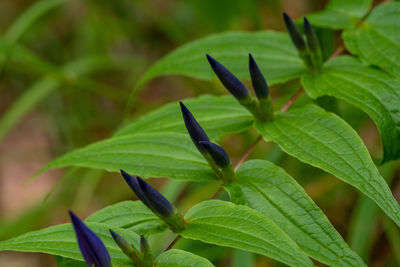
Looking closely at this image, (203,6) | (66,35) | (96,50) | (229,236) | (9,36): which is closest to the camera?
(229,236)

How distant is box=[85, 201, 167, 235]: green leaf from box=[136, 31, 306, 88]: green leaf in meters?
0.37

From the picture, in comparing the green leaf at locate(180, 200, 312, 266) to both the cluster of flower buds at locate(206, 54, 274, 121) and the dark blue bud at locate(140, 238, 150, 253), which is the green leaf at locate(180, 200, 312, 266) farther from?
the cluster of flower buds at locate(206, 54, 274, 121)

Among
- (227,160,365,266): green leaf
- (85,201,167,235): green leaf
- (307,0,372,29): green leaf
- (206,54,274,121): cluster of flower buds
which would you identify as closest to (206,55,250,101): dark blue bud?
(206,54,274,121): cluster of flower buds

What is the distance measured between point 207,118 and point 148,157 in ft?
0.48

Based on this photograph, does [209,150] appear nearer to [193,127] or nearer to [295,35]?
[193,127]

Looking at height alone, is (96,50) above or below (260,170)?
above

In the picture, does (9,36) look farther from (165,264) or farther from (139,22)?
(165,264)

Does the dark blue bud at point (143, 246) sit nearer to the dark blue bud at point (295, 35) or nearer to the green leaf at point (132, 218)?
the green leaf at point (132, 218)

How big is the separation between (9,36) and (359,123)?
4.06 ft

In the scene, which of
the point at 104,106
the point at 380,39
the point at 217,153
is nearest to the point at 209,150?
the point at 217,153

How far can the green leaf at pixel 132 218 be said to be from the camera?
65cm

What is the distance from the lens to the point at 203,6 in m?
2.07

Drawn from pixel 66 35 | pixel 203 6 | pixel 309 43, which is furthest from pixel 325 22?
pixel 66 35

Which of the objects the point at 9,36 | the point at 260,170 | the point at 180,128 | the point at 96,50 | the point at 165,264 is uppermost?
the point at 96,50
